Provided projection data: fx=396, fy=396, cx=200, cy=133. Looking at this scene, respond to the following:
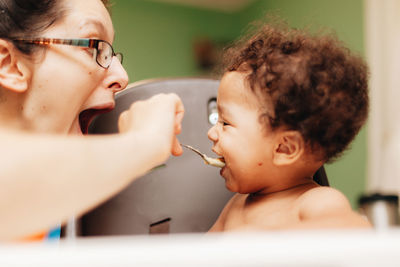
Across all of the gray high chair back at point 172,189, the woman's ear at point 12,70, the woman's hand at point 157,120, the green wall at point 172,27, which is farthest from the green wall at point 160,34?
the woman's hand at point 157,120

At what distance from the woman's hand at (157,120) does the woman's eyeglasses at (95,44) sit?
0.25m

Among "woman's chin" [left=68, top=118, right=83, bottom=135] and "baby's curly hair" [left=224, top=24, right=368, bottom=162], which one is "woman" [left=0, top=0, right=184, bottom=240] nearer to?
"woman's chin" [left=68, top=118, right=83, bottom=135]

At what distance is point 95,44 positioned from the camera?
81 cm

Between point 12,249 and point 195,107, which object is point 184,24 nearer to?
point 195,107

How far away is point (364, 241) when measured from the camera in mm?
311

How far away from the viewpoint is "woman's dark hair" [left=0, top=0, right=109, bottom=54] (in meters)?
0.75

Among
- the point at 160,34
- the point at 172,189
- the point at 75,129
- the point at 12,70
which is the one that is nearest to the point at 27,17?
the point at 12,70

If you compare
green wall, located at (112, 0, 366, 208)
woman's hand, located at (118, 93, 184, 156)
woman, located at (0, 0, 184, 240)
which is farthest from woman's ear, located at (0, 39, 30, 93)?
green wall, located at (112, 0, 366, 208)

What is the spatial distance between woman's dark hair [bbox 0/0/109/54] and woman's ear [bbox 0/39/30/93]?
0.7 inches

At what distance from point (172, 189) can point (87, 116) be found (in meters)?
0.28

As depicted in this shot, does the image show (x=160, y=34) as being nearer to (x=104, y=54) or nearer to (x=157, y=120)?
(x=104, y=54)

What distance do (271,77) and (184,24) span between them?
2.82 metres

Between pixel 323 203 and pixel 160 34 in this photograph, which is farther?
pixel 160 34

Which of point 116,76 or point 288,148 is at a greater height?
point 116,76
